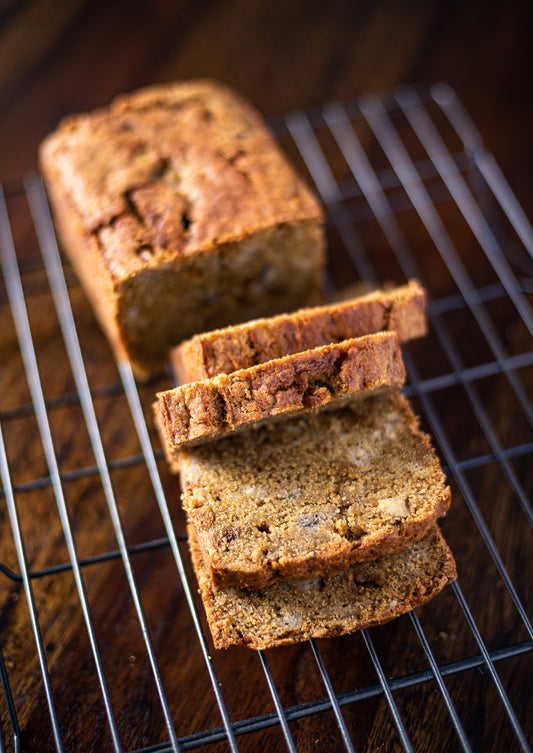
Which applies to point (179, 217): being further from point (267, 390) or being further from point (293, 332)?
point (267, 390)

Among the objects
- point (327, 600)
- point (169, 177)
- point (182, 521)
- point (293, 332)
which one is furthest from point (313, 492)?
point (169, 177)

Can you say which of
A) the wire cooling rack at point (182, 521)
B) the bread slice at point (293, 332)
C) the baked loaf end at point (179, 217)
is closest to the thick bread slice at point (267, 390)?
the bread slice at point (293, 332)

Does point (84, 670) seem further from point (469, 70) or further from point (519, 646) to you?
point (469, 70)

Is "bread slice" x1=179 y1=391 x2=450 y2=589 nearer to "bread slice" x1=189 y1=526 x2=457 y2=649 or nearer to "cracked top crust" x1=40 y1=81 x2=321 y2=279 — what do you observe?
"bread slice" x1=189 y1=526 x2=457 y2=649

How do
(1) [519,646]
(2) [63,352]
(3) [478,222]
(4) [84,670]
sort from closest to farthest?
(1) [519,646]
(4) [84,670]
(2) [63,352]
(3) [478,222]

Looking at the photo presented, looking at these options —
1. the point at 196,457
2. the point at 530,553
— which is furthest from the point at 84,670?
the point at 530,553

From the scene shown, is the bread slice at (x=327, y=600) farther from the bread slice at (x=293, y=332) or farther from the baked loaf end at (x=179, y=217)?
the baked loaf end at (x=179, y=217)

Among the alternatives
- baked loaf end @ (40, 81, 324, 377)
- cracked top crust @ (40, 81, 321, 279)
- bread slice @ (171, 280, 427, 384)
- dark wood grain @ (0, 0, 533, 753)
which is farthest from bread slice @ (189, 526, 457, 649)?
cracked top crust @ (40, 81, 321, 279)
